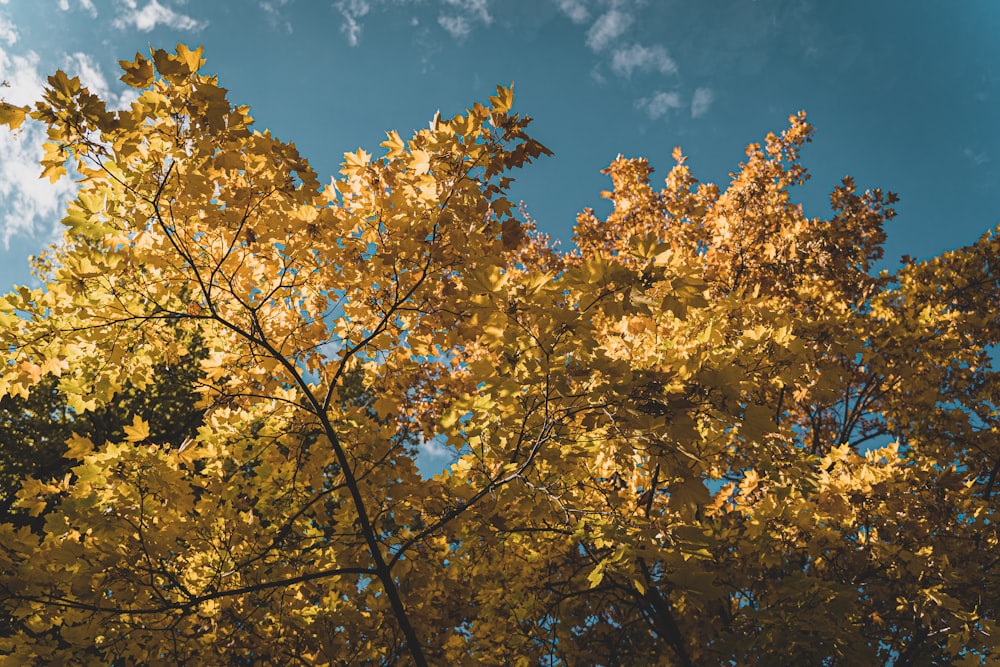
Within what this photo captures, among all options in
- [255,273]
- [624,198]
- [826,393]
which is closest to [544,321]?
[826,393]

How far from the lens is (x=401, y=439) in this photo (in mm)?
3670

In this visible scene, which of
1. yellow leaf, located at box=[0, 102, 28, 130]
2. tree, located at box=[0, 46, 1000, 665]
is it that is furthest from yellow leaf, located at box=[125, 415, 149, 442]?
yellow leaf, located at box=[0, 102, 28, 130]

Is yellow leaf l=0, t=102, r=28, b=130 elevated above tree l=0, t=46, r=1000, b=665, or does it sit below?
above

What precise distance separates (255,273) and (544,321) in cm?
185

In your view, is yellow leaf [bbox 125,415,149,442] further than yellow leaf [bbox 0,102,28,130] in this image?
Yes

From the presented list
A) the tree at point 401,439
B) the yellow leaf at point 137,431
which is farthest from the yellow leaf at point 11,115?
the yellow leaf at point 137,431

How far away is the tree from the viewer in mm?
2301

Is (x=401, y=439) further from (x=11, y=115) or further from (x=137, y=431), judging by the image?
(x=11, y=115)

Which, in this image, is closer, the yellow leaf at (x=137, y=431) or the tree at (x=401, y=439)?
the tree at (x=401, y=439)

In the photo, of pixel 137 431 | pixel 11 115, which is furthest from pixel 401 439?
pixel 11 115

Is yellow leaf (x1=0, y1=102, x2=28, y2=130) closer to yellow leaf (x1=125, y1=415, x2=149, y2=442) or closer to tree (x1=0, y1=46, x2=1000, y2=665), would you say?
tree (x1=0, y1=46, x2=1000, y2=665)

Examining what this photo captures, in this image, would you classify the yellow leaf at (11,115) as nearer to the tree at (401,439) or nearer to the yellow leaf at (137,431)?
the tree at (401,439)

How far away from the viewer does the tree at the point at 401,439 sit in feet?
7.55

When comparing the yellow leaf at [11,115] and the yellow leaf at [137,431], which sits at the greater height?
the yellow leaf at [11,115]
